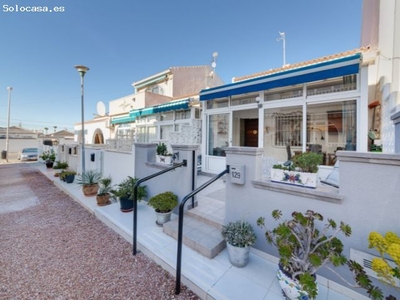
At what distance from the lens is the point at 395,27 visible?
4.43 metres

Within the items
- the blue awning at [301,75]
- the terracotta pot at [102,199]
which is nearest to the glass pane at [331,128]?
the blue awning at [301,75]

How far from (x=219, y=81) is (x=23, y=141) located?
41.3 m

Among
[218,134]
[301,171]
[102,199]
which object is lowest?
[102,199]

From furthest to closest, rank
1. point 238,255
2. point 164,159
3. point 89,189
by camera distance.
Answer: point 89,189
point 164,159
point 238,255

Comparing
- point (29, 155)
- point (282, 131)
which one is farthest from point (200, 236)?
point (29, 155)

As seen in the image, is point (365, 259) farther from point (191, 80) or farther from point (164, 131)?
point (191, 80)

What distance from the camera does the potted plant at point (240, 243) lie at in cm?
292

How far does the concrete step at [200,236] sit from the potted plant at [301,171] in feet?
5.50

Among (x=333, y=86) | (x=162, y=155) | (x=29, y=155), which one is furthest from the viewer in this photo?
(x=29, y=155)

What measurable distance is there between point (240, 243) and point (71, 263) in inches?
129

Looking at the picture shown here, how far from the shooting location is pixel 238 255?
2.94 m

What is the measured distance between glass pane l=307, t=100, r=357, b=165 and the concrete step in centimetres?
471

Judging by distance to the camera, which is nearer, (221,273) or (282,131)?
(221,273)

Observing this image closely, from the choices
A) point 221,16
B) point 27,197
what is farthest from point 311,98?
point 27,197
